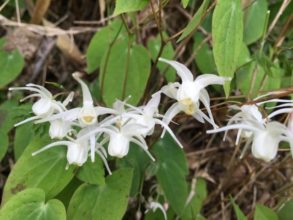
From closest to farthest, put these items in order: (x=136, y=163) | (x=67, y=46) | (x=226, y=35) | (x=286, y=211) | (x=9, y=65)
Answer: (x=226, y=35)
(x=286, y=211)
(x=136, y=163)
(x=9, y=65)
(x=67, y=46)

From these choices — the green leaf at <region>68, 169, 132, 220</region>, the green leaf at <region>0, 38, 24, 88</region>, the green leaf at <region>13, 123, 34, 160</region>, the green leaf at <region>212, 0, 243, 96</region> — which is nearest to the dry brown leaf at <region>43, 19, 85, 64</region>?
the green leaf at <region>0, 38, 24, 88</region>

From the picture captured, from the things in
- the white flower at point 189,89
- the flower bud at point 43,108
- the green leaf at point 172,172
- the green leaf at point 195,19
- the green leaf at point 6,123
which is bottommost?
the green leaf at point 172,172

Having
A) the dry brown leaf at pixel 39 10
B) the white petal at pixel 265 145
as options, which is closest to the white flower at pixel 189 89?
the white petal at pixel 265 145

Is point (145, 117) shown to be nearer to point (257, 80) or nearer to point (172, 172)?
point (172, 172)

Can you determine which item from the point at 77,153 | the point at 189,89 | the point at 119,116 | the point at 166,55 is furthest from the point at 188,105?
the point at 166,55

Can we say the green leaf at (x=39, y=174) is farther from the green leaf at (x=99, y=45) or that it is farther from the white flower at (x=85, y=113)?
the green leaf at (x=99, y=45)

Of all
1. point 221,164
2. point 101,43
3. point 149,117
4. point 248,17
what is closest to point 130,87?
point 101,43

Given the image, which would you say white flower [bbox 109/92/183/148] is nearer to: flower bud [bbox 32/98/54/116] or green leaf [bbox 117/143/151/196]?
flower bud [bbox 32/98/54/116]
